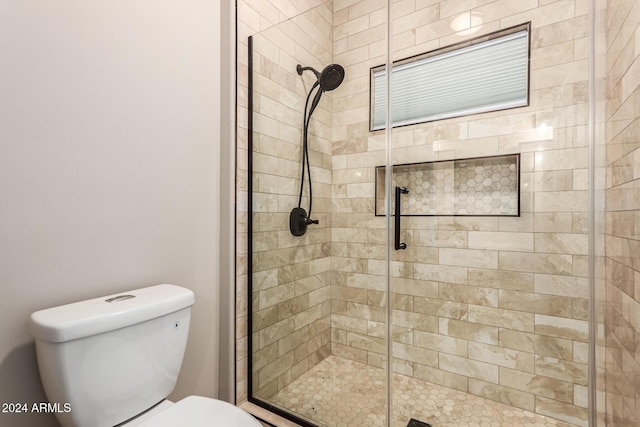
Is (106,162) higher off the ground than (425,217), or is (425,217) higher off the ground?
(106,162)

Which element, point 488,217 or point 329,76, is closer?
point 488,217

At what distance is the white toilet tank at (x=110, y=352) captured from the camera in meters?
0.79

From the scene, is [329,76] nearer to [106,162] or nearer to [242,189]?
[242,189]

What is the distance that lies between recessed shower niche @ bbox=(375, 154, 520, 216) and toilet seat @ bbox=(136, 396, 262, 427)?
1.12 m

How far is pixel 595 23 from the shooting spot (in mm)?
1235

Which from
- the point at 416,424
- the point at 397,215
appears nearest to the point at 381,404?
the point at 416,424

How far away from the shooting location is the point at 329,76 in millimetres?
1687

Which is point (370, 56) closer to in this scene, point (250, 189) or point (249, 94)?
point (249, 94)

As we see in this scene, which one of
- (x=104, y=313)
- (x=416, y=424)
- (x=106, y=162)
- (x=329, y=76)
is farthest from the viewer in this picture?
(x=329, y=76)

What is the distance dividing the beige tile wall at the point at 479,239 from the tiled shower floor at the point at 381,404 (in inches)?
2.3

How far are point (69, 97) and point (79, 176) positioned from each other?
241 millimetres

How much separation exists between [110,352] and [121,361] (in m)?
0.05

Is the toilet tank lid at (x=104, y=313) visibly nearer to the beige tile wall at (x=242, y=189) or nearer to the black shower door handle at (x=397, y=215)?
the beige tile wall at (x=242, y=189)

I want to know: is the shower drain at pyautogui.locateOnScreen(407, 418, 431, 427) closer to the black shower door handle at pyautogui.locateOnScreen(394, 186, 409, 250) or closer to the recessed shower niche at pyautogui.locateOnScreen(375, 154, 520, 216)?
the black shower door handle at pyautogui.locateOnScreen(394, 186, 409, 250)
